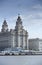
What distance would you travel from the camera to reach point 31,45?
3112 cm

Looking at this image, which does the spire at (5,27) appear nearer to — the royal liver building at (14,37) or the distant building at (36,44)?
the royal liver building at (14,37)

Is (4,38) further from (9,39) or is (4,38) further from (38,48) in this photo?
(38,48)

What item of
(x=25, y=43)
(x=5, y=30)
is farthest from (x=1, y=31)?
(x=25, y=43)

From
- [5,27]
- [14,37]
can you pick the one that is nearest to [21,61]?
[14,37]

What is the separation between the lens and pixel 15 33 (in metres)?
32.0

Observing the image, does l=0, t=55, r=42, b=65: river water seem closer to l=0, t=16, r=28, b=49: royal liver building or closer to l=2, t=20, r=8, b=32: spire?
l=0, t=16, r=28, b=49: royal liver building

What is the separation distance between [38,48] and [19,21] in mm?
3172

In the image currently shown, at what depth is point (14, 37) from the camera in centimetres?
3152

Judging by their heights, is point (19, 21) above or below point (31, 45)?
above

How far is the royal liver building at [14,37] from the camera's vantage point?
3086 centimetres

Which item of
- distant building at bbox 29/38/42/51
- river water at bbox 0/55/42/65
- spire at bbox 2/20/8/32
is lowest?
river water at bbox 0/55/42/65

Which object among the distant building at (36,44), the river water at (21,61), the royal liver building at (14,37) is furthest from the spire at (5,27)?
the river water at (21,61)

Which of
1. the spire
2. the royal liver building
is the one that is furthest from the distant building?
the spire

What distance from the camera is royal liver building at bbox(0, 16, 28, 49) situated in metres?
30.9
